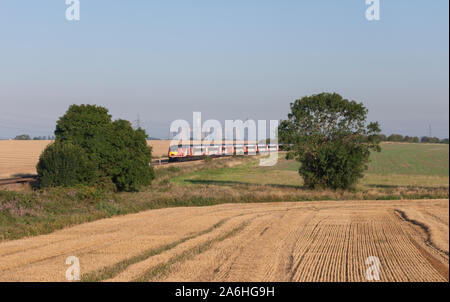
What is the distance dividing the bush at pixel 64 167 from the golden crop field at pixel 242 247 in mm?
7465

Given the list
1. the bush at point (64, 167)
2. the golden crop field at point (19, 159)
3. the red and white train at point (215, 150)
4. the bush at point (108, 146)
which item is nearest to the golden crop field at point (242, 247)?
the bush at point (64, 167)

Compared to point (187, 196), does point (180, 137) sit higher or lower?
higher

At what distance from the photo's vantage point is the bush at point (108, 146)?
33.7 meters

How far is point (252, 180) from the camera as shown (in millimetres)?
49156

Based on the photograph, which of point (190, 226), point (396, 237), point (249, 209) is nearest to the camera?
point (396, 237)

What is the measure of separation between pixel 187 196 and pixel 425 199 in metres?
15.6

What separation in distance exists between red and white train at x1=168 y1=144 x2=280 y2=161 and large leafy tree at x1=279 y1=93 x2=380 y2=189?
1409 inches

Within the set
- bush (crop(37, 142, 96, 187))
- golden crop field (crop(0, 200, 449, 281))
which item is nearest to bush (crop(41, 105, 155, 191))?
bush (crop(37, 142, 96, 187))

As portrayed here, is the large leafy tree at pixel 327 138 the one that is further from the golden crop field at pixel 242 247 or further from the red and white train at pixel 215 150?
the red and white train at pixel 215 150

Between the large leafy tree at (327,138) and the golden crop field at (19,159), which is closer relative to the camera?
the large leafy tree at (327,138)

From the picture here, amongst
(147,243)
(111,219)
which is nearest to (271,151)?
(111,219)

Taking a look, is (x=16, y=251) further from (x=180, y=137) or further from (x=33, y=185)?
(x=180, y=137)

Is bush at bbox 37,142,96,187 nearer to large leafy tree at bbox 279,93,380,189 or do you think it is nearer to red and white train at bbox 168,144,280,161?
large leafy tree at bbox 279,93,380,189

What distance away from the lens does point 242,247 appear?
16.2 metres
